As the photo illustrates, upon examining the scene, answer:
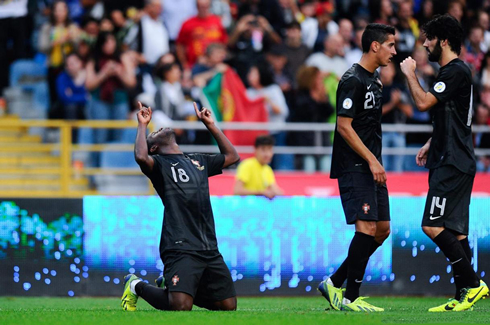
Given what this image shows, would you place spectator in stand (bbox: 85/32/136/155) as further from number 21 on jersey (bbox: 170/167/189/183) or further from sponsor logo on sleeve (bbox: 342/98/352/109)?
sponsor logo on sleeve (bbox: 342/98/352/109)

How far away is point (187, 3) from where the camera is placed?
1588 cm

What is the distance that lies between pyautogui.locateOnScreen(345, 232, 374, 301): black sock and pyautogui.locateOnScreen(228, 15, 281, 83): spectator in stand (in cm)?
765

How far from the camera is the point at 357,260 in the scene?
795 cm

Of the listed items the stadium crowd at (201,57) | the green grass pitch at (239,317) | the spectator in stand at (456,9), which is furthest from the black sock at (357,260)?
the spectator in stand at (456,9)

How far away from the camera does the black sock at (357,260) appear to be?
7.92 metres

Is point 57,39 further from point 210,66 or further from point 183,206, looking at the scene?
point 183,206

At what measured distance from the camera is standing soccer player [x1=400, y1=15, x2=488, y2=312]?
7941 millimetres

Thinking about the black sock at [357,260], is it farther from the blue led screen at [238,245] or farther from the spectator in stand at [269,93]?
the spectator in stand at [269,93]

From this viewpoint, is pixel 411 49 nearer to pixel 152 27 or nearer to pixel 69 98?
pixel 152 27

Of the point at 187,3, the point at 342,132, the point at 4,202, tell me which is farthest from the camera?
the point at 187,3

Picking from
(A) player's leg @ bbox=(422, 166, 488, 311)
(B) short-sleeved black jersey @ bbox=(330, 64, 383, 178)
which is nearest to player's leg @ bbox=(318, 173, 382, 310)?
(B) short-sleeved black jersey @ bbox=(330, 64, 383, 178)

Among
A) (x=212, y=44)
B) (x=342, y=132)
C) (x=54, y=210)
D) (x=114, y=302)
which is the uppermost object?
(x=212, y=44)

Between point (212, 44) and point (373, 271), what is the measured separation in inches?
196

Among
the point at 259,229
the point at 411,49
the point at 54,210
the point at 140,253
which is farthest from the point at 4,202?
the point at 411,49
